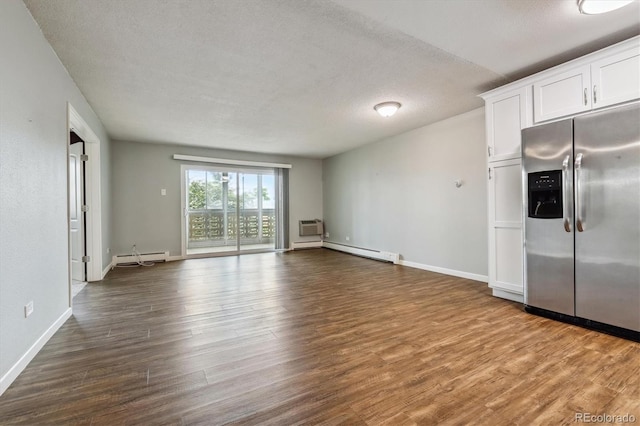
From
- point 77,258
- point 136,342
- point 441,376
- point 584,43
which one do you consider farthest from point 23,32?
point 584,43

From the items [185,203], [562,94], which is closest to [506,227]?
[562,94]

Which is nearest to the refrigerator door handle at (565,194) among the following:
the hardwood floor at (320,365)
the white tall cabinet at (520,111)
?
the white tall cabinet at (520,111)

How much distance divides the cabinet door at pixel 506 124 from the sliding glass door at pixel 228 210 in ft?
17.1

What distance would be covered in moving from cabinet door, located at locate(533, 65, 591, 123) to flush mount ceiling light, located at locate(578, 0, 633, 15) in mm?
718

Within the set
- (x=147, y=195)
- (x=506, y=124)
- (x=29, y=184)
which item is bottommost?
(x=29, y=184)

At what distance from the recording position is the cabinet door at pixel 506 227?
312 cm

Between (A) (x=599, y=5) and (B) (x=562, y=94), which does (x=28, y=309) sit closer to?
(A) (x=599, y=5)

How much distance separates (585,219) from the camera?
246 centimetres

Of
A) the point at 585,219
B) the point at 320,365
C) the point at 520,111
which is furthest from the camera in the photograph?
the point at 520,111

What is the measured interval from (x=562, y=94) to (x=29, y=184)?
457 cm

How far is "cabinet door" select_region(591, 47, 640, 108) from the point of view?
7.50 ft

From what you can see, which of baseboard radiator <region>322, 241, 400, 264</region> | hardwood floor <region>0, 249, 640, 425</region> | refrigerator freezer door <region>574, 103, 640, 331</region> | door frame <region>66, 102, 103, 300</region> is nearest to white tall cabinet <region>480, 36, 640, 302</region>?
refrigerator freezer door <region>574, 103, 640, 331</region>

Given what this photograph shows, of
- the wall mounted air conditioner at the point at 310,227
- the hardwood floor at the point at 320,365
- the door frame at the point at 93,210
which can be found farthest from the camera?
the wall mounted air conditioner at the point at 310,227

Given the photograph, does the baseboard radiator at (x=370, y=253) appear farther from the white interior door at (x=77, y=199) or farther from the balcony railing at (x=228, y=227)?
the white interior door at (x=77, y=199)
